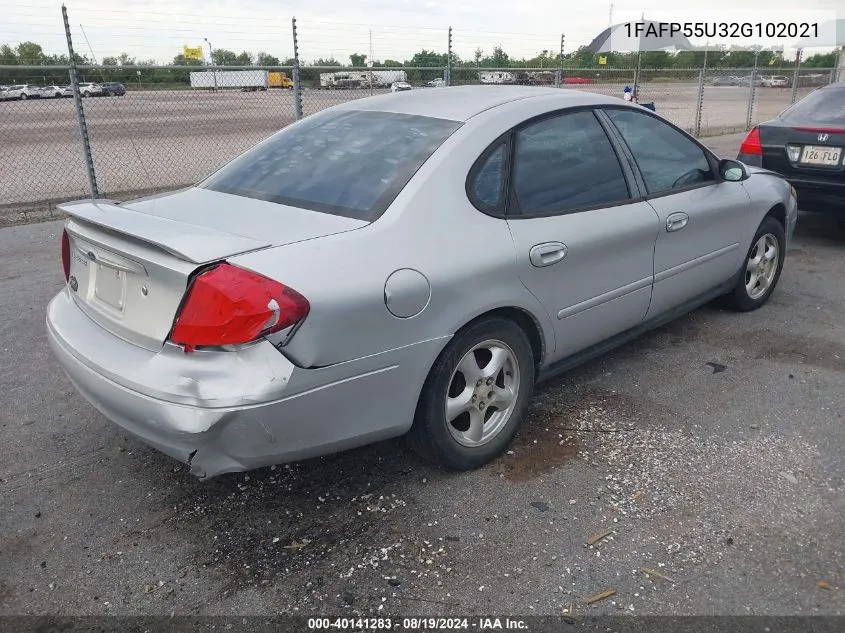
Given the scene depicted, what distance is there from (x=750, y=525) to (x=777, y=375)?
1582 millimetres

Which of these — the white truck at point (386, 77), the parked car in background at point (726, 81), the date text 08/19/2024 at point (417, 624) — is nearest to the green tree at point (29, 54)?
the white truck at point (386, 77)

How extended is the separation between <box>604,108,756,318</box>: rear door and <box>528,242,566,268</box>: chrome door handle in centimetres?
86

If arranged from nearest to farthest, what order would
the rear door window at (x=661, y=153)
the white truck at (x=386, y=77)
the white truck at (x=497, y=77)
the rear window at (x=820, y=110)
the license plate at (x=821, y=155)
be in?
the rear door window at (x=661, y=153)
the license plate at (x=821, y=155)
the rear window at (x=820, y=110)
the white truck at (x=386, y=77)
the white truck at (x=497, y=77)

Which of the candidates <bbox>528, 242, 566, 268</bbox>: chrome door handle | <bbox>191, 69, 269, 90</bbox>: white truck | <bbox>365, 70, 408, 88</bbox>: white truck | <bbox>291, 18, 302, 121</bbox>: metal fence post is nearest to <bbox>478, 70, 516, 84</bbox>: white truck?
<bbox>365, 70, 408, 88</bbox>: white truck

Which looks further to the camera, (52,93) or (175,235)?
(52,93)

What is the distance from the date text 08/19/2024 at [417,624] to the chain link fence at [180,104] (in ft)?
16.7

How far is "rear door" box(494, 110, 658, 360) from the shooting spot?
10.2ft

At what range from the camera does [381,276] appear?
2.51 m

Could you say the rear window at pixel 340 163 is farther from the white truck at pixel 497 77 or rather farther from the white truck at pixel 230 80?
Result: the white truck at pixel 497 77

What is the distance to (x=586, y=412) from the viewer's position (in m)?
3.61

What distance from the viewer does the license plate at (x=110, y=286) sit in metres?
2.64

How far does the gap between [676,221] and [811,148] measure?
3535 millimetres

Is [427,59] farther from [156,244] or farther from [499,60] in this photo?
[156,244]

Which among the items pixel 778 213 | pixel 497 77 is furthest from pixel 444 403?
pixel 497 77
